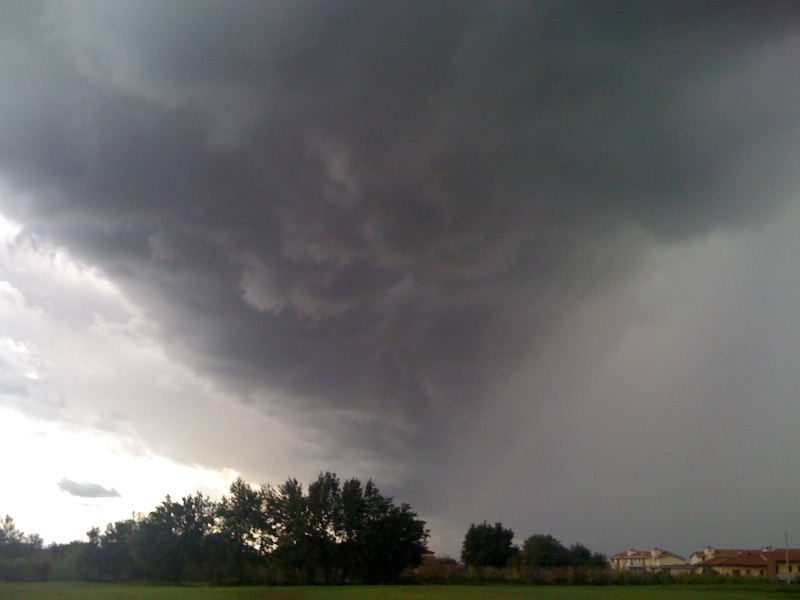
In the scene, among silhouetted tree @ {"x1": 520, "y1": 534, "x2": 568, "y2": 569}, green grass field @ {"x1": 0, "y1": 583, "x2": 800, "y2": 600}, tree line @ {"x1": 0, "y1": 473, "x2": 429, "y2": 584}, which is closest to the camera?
green grass field @ {"x1": 0, "y1": 583, "x2": 800, "y2": 600}

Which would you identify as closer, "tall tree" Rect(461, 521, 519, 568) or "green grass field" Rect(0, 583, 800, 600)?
"green grass field" Rect(0, 583, 800, 600)

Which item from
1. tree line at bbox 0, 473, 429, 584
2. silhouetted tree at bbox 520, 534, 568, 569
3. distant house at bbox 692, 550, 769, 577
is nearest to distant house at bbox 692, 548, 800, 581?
distant house at bbox 692, 550, 769, 577

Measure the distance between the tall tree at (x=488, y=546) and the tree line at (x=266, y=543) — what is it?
40.8 metres

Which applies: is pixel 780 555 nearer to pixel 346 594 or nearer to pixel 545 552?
pixel 545 552

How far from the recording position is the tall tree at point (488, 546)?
13212 centimetres

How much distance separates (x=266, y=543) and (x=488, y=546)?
2152 inches

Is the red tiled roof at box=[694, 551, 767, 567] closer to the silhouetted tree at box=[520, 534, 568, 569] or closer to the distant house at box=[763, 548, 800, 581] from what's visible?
the distant house at box=[763, 548, 800, 581]

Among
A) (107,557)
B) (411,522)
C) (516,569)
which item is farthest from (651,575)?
(107,557)

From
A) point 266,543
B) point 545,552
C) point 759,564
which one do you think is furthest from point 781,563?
point 266,543

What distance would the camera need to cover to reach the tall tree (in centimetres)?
13212

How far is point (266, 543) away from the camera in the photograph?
3807 inches

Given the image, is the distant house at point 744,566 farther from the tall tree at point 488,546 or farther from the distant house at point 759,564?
the tall tree at point 488,546

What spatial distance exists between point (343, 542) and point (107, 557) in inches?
1499

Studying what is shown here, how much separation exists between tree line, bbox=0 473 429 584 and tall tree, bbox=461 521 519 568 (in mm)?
40825
